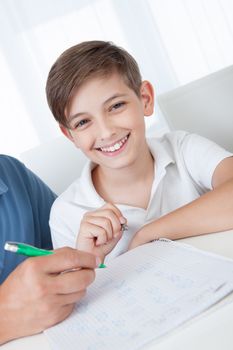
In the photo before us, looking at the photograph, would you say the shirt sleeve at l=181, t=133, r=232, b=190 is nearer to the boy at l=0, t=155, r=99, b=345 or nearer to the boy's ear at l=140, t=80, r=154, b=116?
the boy's ear at l=140, t=80, r=154, b=116

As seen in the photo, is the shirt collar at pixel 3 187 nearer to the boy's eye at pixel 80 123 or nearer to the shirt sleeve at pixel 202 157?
the boy's eye at pixel 80 123

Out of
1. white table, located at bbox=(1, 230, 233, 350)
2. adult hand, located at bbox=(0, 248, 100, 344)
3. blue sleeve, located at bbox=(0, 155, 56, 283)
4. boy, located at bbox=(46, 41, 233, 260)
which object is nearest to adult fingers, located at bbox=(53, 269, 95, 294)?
adult hand, located at bbox=(0, 248, 100, 344)

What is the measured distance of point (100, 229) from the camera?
732 millimetres

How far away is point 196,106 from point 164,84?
1.96 m

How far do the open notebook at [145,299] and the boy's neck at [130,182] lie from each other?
42cm

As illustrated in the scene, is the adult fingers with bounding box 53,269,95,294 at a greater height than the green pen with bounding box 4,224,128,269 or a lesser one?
lesser

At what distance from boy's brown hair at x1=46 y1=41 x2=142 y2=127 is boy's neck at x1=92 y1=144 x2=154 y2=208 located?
17 cm

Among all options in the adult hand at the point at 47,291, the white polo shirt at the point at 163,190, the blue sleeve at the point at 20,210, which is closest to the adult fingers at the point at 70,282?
the adult hand at the point at 47,291

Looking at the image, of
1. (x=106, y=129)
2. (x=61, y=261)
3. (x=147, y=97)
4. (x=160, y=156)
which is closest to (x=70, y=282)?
(x=61, y=261)

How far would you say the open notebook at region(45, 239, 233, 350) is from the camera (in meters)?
0.44

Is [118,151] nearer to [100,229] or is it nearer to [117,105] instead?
[117,105]

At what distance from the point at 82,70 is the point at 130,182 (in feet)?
1.00

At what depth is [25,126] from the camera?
2.72m

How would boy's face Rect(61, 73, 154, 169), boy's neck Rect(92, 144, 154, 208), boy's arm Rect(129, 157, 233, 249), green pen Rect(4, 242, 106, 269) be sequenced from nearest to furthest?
green pen Rect(4, 242, 106, 269), boy's arm Rect(129, 157, 233, 249), boy's face Rect(61, 73, 154, 169), boy's neck Rect(92, 144, 154, 208)
